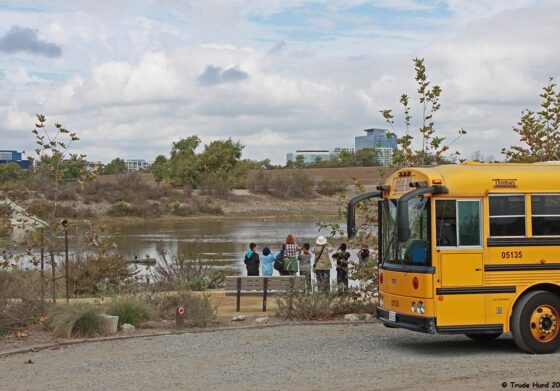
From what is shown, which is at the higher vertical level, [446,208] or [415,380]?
[446,208]

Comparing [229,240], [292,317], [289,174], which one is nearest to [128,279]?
[292,317]

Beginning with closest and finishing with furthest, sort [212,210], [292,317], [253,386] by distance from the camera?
[253,386]
[292,317]
[212,210]

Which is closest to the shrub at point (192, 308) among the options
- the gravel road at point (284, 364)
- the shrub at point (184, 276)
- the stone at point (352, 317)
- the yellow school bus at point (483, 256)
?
the shrub at point (184, 276)

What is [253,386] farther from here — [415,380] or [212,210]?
[212,210]

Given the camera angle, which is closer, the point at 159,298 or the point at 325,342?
the point at 325,342

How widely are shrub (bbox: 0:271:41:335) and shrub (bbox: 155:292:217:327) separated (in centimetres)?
233

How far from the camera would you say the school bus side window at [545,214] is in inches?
484

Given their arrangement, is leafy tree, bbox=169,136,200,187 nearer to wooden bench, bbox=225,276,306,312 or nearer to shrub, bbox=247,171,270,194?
shrub, bbox=247,171,270,194

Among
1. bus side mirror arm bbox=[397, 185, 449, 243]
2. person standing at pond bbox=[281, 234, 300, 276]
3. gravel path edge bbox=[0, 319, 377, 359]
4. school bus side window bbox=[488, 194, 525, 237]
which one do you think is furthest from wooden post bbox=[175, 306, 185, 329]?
person standing at pond bbox=[281, 234, 300, 276]

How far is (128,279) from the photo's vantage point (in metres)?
22.0

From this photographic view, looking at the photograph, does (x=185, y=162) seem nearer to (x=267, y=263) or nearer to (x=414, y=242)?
(x=267, y=263)

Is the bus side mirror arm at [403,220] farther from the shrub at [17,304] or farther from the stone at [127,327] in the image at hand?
the shrub at [17,304]

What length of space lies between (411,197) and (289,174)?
3467 inches

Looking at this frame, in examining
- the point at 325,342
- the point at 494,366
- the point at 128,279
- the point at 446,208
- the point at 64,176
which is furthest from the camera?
the point at 128,279
